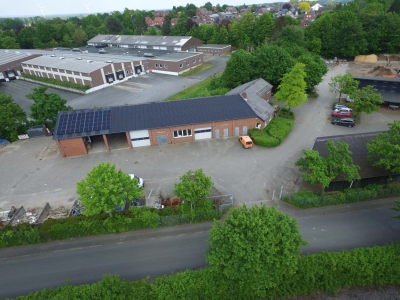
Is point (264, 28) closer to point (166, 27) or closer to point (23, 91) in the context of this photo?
point (166, 27)

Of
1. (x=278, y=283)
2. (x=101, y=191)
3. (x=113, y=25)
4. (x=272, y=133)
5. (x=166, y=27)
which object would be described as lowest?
(x=278, y=283)

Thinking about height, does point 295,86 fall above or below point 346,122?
above

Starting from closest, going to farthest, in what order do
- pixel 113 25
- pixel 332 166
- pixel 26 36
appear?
pixel 332 166
pixel 26 36
pixel 113 25

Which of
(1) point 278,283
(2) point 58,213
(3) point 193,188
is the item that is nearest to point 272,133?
(3) point 193,188

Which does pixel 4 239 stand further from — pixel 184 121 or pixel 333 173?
pixel 333 173

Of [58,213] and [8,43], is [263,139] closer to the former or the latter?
[58,213]

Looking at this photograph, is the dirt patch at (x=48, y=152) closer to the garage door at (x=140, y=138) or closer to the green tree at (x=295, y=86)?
the garage door at (x=140, y=138)

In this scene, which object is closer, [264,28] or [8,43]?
[264,28]

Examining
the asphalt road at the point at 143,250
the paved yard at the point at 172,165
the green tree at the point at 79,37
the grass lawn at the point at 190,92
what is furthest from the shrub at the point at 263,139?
the green tree at the point at 79,37

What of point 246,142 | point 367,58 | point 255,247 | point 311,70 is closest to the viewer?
point 255,247
